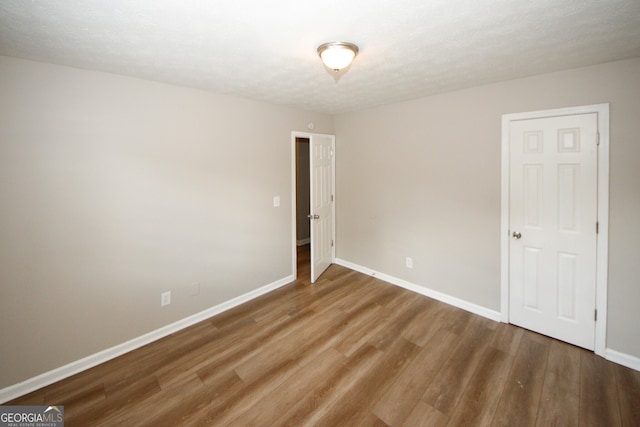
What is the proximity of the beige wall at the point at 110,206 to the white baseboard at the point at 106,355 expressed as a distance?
0.06 metres

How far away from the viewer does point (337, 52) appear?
6.02 feet

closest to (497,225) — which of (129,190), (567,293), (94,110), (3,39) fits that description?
(567,293)

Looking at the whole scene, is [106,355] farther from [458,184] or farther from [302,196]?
[302,196]

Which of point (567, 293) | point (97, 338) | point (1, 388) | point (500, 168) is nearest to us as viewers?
point (1, 388)

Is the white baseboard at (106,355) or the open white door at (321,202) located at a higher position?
the open white door at (321,202)

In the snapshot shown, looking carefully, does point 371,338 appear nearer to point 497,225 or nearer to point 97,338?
point 497,225

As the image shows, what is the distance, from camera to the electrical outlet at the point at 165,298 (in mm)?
2742

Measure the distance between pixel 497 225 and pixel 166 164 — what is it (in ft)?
11.2

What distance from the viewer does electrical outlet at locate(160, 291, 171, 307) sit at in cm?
274

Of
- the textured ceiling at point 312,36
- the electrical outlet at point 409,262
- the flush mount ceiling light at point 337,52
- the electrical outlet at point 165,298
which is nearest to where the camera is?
the textured ceiling at point 312,36

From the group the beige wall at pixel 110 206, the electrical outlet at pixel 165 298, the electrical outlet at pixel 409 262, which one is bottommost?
the electrical outlet at pixel 165 298

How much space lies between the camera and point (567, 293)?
254 centimetres

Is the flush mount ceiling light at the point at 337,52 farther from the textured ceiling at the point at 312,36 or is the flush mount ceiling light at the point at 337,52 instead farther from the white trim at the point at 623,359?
the white trim at the point at 623,359

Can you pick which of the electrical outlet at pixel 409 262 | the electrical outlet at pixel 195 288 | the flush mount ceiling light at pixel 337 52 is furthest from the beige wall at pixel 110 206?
the electrical outlet at pixel 409 262
